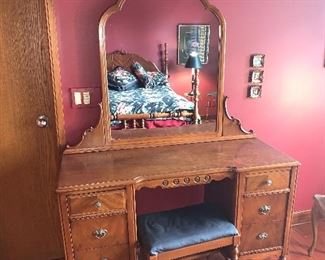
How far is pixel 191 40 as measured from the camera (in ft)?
6.24

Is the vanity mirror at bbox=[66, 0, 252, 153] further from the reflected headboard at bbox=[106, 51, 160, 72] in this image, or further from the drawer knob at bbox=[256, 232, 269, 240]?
the drawer knob at bbox=[256, 232, 269, 240]

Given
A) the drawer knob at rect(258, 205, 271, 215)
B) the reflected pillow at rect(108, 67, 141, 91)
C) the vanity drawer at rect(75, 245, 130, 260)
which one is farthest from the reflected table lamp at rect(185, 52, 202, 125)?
the vanity drawer at rect(75, 245, 130, 260)

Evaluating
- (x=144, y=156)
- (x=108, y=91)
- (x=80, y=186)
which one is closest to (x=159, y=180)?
(x=144, y=156)

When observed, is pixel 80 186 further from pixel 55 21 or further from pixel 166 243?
pixel 55 21

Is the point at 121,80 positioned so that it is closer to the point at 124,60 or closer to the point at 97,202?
the point at 124,60

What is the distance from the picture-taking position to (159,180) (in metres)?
1.61

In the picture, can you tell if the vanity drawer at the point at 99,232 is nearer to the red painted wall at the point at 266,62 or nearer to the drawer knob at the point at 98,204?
the drawer knob at the point at 98,204

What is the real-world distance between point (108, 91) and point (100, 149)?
0.35 m

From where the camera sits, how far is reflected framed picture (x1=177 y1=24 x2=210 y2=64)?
1884 mm

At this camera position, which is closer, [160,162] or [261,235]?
[160,162]

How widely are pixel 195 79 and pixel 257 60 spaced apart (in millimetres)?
480

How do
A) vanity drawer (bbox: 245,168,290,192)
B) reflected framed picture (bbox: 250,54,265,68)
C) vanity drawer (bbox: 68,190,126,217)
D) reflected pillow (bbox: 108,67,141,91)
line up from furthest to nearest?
reflected framed picture (bbox: 250,54,265,68)
reflected pillow (bbox: 108,67,141,91)
vanity drawer (bbox: 245,168,290,192)
vanity drawer (bbox: 68,190,126,217)

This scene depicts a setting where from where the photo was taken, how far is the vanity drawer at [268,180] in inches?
68.1

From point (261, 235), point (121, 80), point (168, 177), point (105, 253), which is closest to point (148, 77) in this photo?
point (121, 80)
